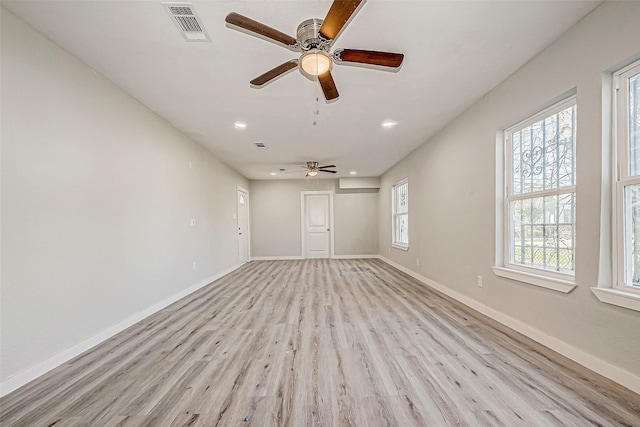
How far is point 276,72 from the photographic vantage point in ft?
6.08

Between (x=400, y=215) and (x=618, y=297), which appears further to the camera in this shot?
(x=400, y=215)

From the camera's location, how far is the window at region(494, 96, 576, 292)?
6.68ft

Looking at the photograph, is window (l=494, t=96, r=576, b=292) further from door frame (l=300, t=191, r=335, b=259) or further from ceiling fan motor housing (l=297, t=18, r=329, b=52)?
door frame (l=300, t=191, r=335, b=259)

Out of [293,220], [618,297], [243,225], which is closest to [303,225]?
[293,220]

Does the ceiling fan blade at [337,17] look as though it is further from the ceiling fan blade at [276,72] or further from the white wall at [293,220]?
the white wall at [293,220]

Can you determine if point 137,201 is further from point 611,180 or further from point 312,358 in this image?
point 611,180

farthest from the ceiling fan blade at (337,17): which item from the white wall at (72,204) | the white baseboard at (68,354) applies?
the white baseboard at (68,354)

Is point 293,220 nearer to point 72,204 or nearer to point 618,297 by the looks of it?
point 72,204

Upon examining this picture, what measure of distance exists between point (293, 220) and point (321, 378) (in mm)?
6181

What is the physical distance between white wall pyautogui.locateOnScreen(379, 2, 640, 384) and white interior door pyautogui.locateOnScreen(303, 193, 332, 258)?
409 cm

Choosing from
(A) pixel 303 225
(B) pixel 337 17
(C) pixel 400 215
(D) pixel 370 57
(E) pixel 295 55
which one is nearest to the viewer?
(B) pixel 337 17

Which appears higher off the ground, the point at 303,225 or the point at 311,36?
the point at 311,36

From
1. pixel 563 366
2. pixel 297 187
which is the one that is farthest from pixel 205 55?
pixel 297 187

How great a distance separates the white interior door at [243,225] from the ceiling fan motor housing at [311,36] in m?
5.52
